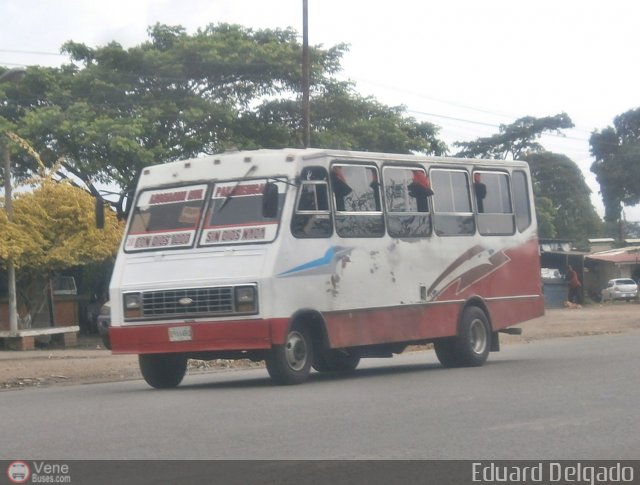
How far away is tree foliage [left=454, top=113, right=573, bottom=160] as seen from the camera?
67.2m

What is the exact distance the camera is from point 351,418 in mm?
10844

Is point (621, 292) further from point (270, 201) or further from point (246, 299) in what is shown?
point (246, 299)

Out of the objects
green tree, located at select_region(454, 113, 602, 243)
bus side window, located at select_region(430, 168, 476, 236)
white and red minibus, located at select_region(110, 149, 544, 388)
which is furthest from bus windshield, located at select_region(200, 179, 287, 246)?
green tree, located at select_region(454, 113, 602, 243)

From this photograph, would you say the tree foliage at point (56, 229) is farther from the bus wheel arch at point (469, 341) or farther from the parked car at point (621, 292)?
the parked car at point (621, 292)

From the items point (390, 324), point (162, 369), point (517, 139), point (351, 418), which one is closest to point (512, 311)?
point (390, 324)

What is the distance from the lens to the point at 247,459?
28.3ft

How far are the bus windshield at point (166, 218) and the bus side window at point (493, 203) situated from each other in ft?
16.2

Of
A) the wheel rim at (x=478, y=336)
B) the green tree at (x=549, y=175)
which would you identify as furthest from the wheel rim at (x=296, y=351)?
the green tree at (x=549, y=175)

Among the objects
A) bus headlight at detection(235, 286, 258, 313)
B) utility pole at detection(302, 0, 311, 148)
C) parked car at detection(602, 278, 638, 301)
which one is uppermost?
utility pole at detection(302, 0, 311, 148)

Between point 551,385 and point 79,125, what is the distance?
23.3 m

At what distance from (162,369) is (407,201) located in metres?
4.20

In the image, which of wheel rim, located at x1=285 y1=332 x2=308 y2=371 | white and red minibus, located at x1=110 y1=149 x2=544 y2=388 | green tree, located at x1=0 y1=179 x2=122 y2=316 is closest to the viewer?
white and red minibus, located at x1=110 y1=149 x2=544 y2=388

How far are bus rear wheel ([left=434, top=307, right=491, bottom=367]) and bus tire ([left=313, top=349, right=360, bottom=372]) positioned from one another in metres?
1.27
